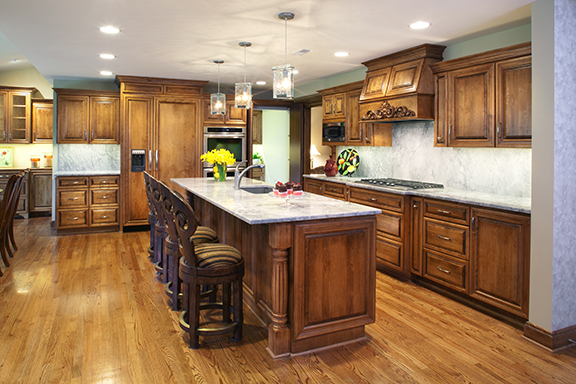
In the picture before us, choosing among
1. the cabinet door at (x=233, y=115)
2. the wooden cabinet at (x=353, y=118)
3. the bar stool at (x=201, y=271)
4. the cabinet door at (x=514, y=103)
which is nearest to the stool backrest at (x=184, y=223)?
the bar stool at (x=201, y=271)

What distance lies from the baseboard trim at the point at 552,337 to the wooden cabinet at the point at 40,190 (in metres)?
8.11

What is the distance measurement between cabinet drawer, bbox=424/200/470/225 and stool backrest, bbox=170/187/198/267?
2.27 m

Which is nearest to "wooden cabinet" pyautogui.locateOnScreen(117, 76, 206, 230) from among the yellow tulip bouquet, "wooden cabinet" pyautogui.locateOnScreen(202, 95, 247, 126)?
"wooden cabinet" pyautogui.locateOnScreen(202, 95, 247, 126)

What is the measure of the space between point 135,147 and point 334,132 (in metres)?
3.14

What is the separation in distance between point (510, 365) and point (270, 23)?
10.4 feet

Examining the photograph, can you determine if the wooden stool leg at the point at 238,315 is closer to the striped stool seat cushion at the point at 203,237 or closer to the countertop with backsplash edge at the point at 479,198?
the striped stool seat cushion at the point at 203,237

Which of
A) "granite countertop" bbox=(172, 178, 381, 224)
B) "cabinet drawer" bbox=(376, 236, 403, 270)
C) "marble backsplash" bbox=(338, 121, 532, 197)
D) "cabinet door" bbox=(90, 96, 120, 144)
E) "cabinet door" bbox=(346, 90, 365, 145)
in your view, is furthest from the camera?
"cabinet door" bbox=(90, 96, 120, 144)

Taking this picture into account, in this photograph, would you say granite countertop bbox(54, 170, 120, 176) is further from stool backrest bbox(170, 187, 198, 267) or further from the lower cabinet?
stool backrest bbox(170, 187, 198, 267)

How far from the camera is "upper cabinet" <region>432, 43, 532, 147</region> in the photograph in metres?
3.40

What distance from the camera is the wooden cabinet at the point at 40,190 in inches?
314

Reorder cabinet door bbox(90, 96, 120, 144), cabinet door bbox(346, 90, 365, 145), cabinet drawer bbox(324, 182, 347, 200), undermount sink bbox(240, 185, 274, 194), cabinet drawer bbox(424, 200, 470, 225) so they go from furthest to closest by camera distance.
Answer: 1. cabinet door bbox(90, 96, 120, 144)
2. cabinet door bbox(346, 90, 365, 145)
3. cabinet drawer bbox(324, 182, 347, 200)
4. undermount sink bbox(240, 185, 274, 194)
5. cabinet drawer bbox(424, 200, 470, 225)

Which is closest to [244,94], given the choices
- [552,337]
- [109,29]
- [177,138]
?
[109,29]

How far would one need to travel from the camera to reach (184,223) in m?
2.66

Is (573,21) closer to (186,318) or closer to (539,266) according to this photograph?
(539,266)
